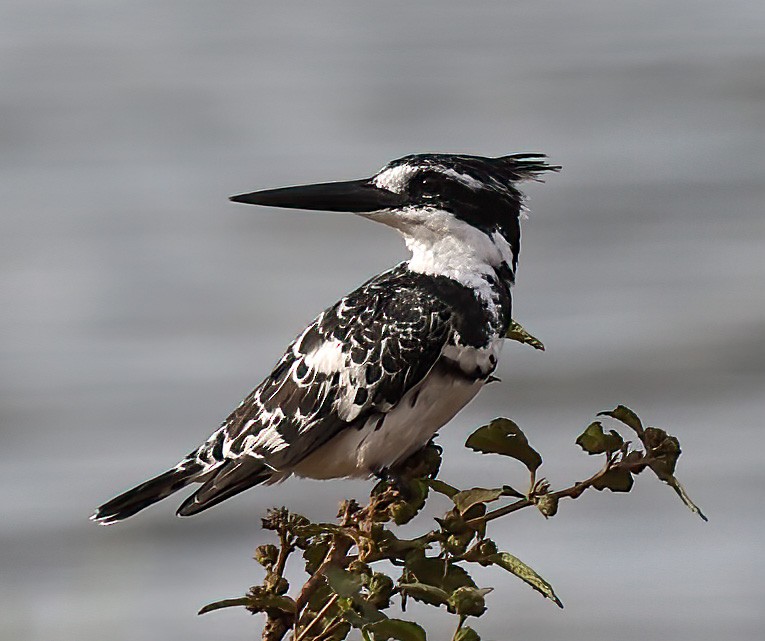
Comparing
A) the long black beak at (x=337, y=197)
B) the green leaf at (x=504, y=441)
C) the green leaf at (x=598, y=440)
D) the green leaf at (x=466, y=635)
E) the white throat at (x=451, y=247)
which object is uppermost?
the long black beak at (x=337, y=197)

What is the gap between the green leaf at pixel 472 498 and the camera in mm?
1599

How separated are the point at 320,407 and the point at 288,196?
42cm

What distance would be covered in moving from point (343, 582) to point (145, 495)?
0.94m

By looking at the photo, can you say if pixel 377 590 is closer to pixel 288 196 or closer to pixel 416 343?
pixel 416 343

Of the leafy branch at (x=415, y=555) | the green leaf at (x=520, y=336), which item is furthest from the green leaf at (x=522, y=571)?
the green leaf at (x=520, y=336)

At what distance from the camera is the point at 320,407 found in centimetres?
234

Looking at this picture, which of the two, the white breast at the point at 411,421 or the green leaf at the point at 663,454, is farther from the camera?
the white breast at the point at 411,421

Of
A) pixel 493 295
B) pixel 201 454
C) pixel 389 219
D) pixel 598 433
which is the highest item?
pixel 389 219

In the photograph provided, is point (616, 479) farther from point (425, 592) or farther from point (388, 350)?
point (388, 350)

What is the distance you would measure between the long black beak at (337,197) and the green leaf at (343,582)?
962 millimetres

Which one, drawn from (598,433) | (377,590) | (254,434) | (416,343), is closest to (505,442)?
(598,433)

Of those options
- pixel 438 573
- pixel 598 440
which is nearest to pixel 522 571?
pixel 438 573

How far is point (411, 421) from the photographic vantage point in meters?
2.26

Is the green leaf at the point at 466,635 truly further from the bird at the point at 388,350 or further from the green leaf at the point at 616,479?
the bird at the point at 388,350
